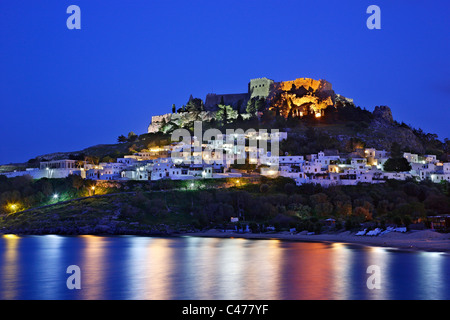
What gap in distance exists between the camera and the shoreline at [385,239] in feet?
125

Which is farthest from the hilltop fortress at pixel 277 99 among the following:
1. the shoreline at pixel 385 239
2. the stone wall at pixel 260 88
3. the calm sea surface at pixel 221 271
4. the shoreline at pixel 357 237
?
the calm sea surface at pixel 221 271

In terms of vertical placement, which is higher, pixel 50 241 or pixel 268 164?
pixel 268 164

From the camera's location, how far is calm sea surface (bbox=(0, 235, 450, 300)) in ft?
81.7

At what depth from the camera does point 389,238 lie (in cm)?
4328

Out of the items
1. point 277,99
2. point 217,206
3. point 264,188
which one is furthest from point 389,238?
point 277,99

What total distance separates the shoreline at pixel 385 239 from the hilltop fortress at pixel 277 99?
62774mm

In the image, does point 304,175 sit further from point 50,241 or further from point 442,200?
point 50,241

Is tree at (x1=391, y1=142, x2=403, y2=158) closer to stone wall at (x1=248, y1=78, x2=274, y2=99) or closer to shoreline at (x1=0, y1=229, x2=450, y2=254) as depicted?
stone wall at (x1=248, y1=78, x2=274, y2=99)

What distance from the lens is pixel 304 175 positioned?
74.1 metres

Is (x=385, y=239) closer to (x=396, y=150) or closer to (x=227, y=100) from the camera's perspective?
(x=396, y=150)

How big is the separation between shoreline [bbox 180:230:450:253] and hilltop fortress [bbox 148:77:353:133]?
62.8m

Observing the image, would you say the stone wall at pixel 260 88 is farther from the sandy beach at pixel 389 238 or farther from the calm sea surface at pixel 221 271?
the calm sea surface at pixel 221 271
